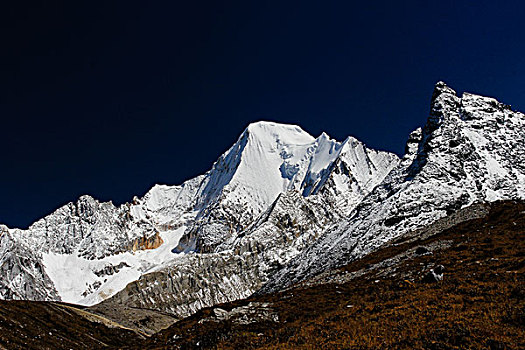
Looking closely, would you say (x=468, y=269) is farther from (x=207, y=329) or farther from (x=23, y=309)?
(x=23, y=309)

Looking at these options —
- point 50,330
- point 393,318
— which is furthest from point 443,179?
point 393,318

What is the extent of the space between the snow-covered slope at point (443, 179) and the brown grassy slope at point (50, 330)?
5636 cm

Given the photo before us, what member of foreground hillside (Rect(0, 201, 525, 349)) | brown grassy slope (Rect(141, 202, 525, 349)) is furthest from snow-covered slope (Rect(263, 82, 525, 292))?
brown grassy slope (Rect(141, 202, 525, 349))

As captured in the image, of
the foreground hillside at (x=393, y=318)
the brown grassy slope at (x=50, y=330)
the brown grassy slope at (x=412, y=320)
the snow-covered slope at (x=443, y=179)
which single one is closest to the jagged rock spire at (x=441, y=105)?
the snow-covered slope at (x=443, y=179)

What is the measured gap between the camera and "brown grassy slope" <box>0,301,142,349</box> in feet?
124

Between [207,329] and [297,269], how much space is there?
10203cm

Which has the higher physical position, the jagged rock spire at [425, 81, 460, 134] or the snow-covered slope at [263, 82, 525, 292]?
the jagged rock spire at [425, 81, 460, 134]

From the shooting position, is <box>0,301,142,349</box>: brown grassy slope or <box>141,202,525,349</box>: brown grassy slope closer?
<box>141,202,525,349</box>: brown grassy slope

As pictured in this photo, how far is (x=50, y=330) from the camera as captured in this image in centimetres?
4775

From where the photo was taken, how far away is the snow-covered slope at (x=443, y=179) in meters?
102

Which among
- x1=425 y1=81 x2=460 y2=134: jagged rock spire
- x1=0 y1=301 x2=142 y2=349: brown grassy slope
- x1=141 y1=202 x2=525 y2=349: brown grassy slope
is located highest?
x1=425 y1=81 x2=460 y2=134: jagged rock spire

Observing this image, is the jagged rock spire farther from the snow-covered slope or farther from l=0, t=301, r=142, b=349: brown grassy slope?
l=0, t=301, r=142, b=349: brown grassy slope

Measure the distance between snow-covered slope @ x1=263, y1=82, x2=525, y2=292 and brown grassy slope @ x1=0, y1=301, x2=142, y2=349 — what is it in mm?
56356

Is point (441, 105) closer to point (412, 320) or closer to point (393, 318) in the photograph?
point (393, 318)
